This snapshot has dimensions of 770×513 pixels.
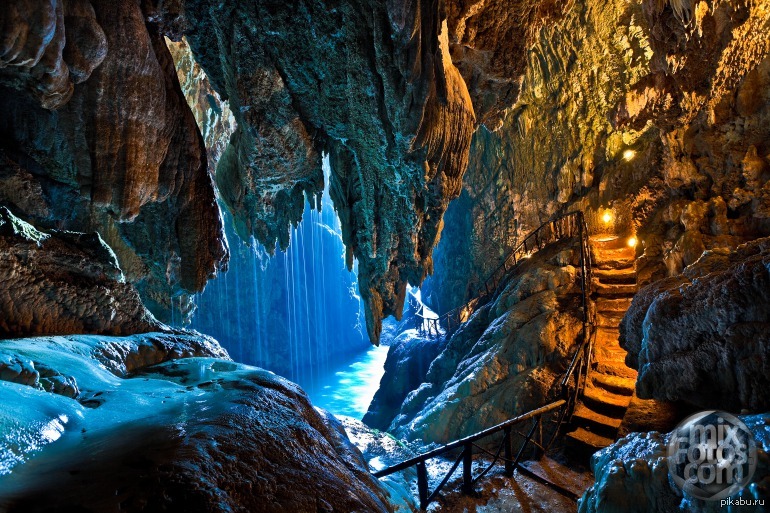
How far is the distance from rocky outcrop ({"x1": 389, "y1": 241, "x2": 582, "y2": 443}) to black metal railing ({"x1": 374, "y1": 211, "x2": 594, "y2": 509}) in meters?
0.34

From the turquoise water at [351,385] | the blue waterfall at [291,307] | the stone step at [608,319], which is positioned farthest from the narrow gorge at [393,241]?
the blue waterfall at [291,307]

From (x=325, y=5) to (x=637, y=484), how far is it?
6316mm

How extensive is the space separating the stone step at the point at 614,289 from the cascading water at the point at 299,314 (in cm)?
2415

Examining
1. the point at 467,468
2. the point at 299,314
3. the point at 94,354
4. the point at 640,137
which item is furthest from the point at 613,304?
the point at 299,314

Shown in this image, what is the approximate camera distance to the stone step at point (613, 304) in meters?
8.90

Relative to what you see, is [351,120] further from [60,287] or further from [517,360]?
[517,360]

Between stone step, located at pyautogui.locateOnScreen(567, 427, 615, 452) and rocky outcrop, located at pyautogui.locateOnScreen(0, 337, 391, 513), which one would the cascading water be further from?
rocky outcrop, located at pyautogui.locateOnScreen(0, 337, 391, 513)

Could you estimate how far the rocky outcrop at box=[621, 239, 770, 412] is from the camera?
2883 millimetres

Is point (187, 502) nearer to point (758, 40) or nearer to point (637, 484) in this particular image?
point (637, 484)

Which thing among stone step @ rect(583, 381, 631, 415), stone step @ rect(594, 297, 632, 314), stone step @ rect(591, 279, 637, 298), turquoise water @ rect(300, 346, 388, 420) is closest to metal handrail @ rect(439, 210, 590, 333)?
stone step @ rect(591, 279, 637, 298)

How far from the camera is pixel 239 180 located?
8375 millimetres

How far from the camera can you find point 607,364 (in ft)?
24.6

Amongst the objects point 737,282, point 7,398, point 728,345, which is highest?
point 737,282

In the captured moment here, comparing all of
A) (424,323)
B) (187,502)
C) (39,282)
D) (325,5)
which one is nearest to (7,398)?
(187,502)
